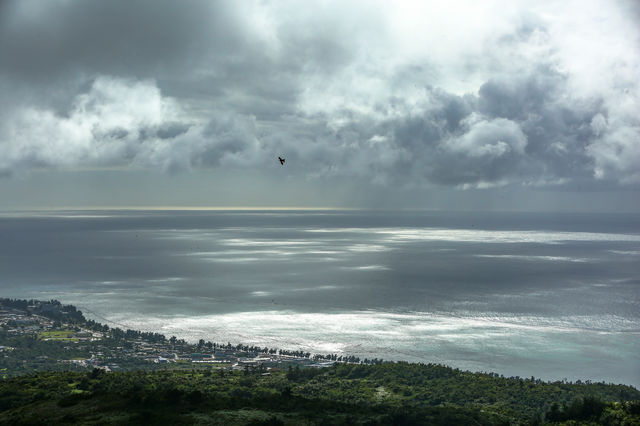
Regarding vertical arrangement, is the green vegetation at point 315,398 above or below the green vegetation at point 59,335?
above

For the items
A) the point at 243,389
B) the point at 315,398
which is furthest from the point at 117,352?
the point at 315,398

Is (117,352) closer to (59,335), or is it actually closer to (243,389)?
(59,335)

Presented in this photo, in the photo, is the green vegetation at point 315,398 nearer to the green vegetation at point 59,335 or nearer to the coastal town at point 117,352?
the coastal town at point 117,352

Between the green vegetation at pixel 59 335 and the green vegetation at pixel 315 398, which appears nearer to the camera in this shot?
the green vegetation at pixel 315 398

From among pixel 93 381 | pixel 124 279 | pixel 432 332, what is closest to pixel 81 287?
pixel 124 279

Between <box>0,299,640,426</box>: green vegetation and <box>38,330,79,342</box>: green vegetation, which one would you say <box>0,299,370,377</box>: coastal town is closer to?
<box>38,330,79,342</box>: green vegetation

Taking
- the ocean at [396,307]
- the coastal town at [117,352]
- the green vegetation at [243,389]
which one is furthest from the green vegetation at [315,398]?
the ocean at [396,307]
